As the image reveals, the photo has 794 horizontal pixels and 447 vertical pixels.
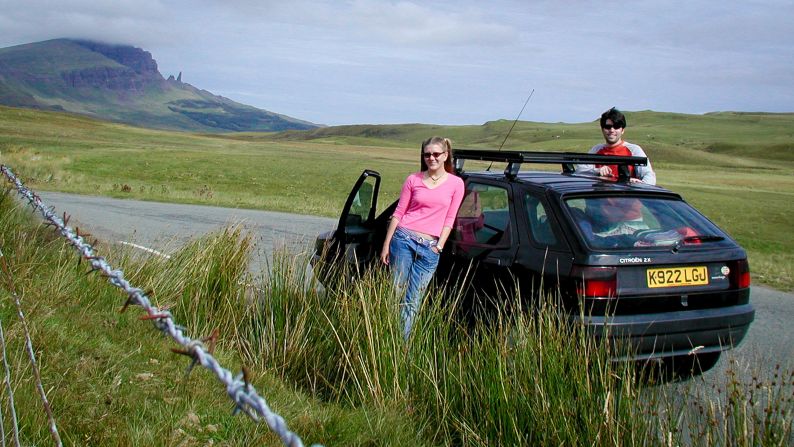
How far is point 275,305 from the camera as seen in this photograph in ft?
19.8

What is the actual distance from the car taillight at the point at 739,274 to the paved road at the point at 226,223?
0.80 m

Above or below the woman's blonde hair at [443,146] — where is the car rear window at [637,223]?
below

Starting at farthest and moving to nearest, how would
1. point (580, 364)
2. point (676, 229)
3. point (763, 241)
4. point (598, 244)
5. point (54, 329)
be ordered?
point (763, 241)
point (676, 229)
point (598, 244)
point (54, 329)
point (580, 364)

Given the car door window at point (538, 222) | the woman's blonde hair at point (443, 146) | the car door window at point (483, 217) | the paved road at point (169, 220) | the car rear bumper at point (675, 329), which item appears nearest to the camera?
the car rear bumper at point (675, 329)

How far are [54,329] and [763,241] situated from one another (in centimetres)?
2505

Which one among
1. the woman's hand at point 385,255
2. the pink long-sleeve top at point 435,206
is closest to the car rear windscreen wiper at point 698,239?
the pink long-sleeve top at point 435,206

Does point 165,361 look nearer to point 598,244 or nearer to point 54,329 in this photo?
point 54,329

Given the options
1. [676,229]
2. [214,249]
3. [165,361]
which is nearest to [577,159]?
[676,229]

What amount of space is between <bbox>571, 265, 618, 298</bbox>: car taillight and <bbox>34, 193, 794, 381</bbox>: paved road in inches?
60.3

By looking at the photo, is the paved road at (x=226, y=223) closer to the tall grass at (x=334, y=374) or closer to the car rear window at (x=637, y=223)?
the tall grass at (x=334, y=374)

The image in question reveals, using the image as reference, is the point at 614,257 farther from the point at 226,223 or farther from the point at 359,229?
the point at 226,223

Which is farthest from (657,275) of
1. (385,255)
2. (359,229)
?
(359,229)

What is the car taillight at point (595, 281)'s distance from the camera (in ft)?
16.6

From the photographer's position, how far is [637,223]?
5.63 m
